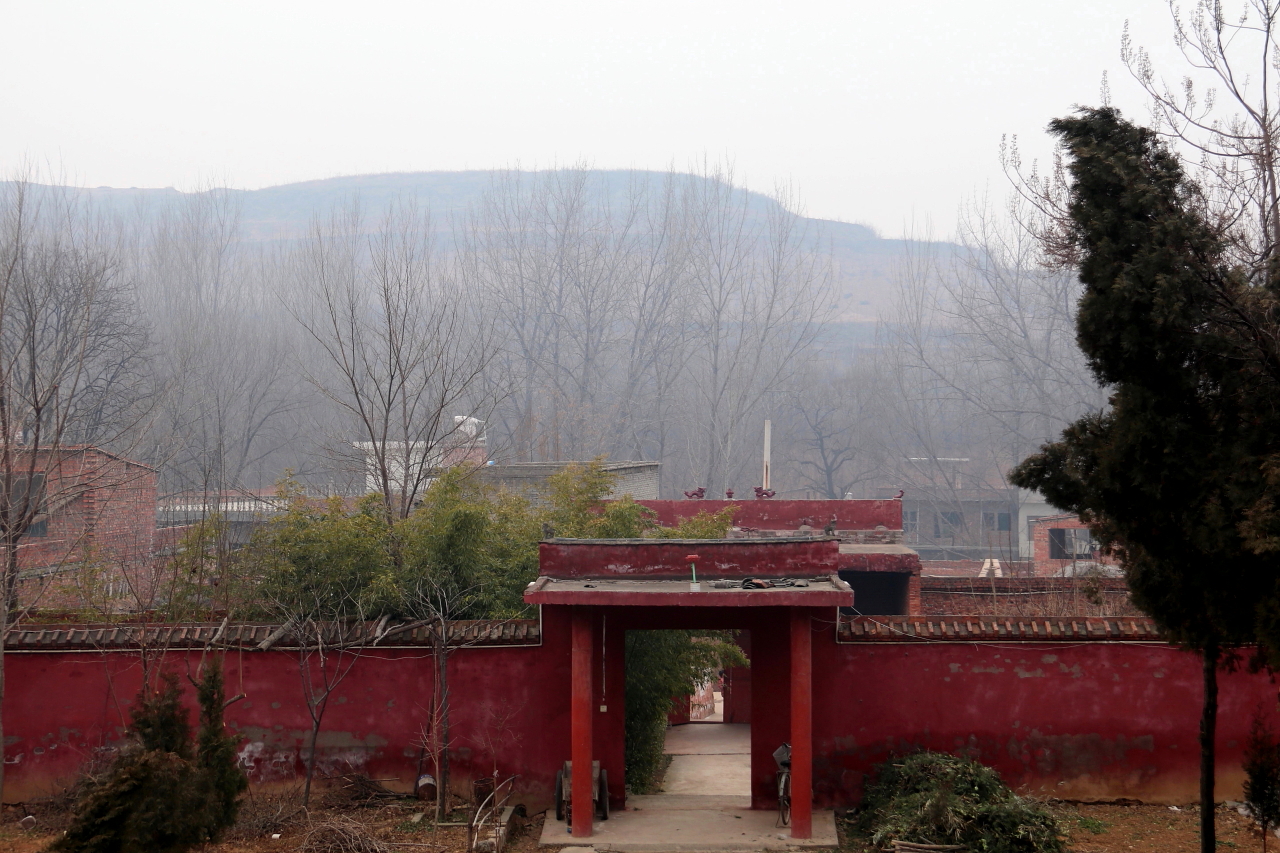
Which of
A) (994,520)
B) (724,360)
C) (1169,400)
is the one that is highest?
(724,360)

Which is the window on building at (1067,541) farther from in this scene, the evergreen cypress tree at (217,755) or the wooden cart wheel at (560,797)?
the evergreen cypress tree at (217,755)

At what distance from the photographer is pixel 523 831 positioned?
11125 millimetres

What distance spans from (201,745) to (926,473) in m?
47.4

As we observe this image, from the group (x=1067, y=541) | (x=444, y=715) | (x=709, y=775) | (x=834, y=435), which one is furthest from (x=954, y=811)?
(x=834, y=435)

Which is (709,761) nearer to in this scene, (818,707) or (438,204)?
(818,707)

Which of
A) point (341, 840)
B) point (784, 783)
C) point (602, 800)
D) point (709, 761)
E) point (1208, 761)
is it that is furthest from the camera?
point (709, 761)

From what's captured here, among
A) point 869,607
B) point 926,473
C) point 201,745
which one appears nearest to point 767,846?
point 201,745

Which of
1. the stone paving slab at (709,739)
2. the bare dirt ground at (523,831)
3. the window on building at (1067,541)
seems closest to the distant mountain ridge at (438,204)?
the window on building at (1067,541)

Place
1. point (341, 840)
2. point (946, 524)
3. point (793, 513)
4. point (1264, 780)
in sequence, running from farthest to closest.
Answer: point (946, 524) → point (793, 513) → point (341, 840) → point (1264, 780)

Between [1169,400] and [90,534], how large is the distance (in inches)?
537

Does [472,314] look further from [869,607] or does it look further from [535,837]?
[535,837]

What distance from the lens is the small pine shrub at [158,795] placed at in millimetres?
7457

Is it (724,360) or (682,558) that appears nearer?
(682,558)

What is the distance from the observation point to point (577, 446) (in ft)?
158
